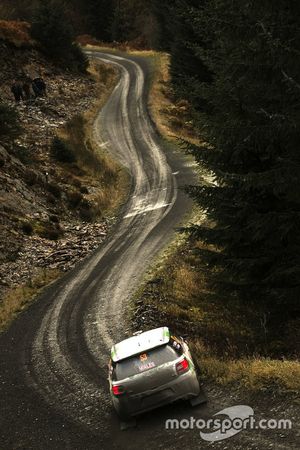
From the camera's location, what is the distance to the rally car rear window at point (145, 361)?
9.57 metres

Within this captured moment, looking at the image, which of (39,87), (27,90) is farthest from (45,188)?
(39,87)

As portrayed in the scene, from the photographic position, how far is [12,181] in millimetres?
25641

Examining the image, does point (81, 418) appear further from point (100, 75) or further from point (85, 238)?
point (100, 75)

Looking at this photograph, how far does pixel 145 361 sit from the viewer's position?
9695mm

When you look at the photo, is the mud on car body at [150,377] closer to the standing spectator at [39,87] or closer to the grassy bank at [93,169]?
the grassy bank at [93,169]

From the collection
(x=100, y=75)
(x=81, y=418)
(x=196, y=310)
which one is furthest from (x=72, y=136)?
(x=81, y=418)

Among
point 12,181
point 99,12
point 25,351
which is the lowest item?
point 25,351

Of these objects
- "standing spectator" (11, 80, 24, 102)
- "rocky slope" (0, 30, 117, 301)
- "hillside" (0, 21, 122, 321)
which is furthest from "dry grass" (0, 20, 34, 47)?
"rocky slope" (0, 30, 117, 301)

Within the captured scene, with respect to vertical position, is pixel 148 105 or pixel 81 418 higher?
pixel 148 105

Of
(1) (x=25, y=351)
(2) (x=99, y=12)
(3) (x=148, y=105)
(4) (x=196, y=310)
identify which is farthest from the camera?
(2) (x=99, y=12)

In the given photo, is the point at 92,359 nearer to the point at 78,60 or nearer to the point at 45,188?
the point at 45,188

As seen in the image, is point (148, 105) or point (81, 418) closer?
point (81, 418)

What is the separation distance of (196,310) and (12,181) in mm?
14144

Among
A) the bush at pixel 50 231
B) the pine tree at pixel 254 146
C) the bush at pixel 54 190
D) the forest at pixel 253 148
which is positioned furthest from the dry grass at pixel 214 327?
the bush at pixel 54 190
